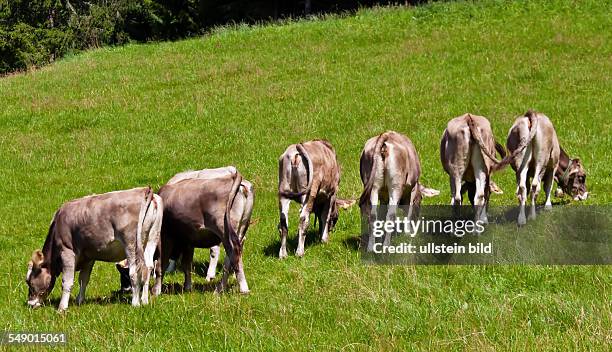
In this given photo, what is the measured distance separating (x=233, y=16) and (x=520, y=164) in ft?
152

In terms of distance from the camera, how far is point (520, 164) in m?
14.1

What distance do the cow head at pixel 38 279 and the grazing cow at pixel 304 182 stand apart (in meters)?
3.73

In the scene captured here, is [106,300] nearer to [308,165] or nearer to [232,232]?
[232,232]

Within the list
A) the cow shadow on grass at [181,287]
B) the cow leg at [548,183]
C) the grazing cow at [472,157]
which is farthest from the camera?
the cow leg at [548,183]

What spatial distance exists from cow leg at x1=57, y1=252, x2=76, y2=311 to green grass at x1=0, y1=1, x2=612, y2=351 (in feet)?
0.47

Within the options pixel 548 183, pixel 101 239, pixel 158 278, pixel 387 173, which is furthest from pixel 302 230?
pixel 548 183

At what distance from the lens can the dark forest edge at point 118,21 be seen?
5572 centimetres

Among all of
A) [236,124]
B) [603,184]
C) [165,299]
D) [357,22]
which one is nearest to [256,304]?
[165,299]

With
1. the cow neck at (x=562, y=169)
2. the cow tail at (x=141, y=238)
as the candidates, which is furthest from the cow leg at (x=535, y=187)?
the cow tail at (x=141, y=238)

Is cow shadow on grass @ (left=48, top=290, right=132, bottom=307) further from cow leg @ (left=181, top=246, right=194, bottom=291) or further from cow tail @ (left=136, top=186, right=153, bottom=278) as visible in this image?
cow leg @ (left=181, top=246, right=194, bottom=291)

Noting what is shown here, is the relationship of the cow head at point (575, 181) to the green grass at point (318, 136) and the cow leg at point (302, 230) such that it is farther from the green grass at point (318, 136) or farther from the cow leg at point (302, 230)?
the cow leg at point (302, 230)

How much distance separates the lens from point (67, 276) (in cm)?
1034

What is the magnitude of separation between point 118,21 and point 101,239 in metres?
57.0

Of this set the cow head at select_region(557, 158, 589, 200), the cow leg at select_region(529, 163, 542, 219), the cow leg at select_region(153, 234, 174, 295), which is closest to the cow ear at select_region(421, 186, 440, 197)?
the cow leg at select_region(529, 163, 542, 219)
